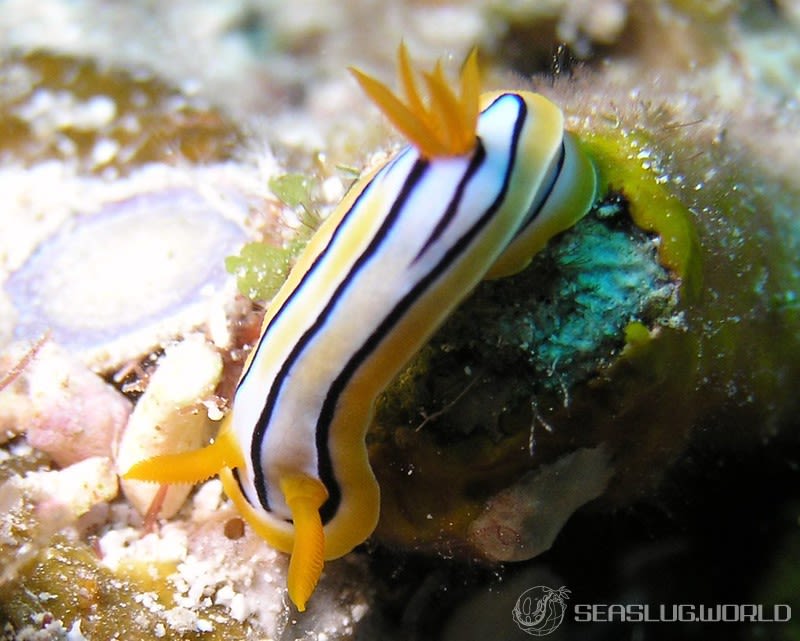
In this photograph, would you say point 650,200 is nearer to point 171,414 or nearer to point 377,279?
point 377,279

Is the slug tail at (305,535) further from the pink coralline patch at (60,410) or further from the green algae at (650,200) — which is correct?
the green algae at (650,200)

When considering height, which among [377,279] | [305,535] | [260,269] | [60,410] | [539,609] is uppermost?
[377,279]

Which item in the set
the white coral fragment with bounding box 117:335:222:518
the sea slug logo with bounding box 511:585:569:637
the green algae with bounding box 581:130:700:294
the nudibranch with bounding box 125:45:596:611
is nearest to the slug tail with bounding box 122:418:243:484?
the nudibranch with bounding box 125:45:596:611

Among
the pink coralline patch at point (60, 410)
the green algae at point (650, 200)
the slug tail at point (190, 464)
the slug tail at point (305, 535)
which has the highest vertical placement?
the green algae at point (650, 200)

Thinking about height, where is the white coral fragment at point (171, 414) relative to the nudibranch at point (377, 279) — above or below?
A: below

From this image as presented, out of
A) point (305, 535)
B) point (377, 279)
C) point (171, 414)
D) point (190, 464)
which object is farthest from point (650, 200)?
point (171, 414)

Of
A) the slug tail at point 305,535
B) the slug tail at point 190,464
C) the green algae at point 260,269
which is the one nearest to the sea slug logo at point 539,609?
the slug tail at point 305,535

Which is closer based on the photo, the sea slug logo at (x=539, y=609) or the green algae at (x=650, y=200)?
the green algae at (x=650, y=200)

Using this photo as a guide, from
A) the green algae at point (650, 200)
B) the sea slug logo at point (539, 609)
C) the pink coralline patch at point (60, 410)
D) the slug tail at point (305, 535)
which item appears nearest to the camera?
the slug tail at point (305, 535)

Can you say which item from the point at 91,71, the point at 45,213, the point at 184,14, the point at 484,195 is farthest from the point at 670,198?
the point at 184,14
